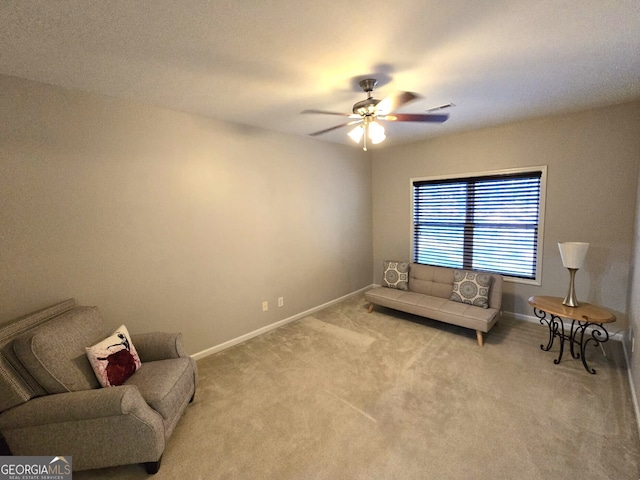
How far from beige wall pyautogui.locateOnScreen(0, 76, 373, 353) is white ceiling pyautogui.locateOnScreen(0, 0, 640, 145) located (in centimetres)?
31

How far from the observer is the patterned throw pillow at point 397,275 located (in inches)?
155

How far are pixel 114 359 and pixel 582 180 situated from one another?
471 centimetres

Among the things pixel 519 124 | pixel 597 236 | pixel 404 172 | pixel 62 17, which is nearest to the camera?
pixel 62 17

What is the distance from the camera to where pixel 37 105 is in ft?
6.53

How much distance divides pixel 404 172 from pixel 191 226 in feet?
10.9

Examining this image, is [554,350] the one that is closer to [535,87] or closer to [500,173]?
[500,173]

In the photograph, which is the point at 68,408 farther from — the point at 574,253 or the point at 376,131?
the point at 574,253

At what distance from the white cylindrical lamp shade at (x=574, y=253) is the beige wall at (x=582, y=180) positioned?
750mm

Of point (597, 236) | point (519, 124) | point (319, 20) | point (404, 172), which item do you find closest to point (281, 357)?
point (319, 20)

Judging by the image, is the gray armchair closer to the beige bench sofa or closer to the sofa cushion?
the sofa cushion

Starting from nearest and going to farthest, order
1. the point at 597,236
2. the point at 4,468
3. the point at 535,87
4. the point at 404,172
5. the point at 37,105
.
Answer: the point at 4,468 → the point at 37,105 → the point at 535,87 → the point at 597,236 → the point at 404,172

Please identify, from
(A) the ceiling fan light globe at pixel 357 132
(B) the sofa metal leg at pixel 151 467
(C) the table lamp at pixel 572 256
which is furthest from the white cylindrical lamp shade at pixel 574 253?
(B) the sofa metal leg at pixel 151 467

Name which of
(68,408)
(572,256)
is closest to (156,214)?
(68,408)

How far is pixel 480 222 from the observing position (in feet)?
12.5
